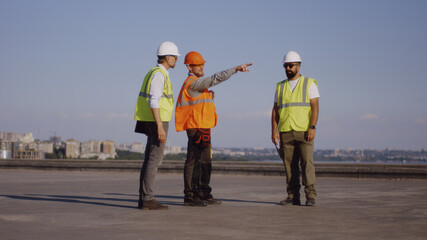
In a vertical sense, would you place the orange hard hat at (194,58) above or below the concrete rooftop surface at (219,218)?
above

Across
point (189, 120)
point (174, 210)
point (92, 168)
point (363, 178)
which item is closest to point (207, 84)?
point (189, 120)

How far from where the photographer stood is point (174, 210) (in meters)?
7.57

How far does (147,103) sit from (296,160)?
2.21 metres

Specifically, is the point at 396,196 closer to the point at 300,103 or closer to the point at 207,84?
the point at 300,103

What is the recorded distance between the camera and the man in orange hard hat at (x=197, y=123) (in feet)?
26.6

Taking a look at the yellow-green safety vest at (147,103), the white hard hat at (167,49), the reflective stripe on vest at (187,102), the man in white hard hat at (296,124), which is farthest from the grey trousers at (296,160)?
the white hard hat at (167,49)

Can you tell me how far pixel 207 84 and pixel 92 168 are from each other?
12.9m

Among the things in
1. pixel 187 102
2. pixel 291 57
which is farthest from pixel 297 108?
pixel 187 102

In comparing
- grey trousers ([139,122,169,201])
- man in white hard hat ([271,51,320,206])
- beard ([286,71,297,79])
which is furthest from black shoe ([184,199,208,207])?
beard ([286,71,297,79])

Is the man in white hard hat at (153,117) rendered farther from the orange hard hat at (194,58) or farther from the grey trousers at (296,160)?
the grey trousers at (296,160)

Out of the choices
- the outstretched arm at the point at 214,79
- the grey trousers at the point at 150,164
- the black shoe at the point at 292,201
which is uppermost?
the outstretched arm at the point at 214,79

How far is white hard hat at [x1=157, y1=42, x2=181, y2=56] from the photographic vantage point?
7930 mm

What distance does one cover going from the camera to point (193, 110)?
26.6 feet

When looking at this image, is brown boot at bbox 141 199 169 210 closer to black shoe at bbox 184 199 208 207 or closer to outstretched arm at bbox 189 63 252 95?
black shoe at bbox 184 199 208 207
